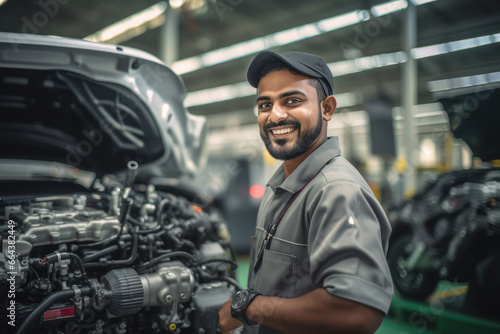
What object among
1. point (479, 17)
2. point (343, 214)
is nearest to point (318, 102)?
point (343, 214)

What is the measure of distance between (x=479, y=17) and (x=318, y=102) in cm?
248

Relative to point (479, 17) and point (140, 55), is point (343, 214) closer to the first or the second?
point (140, 55)

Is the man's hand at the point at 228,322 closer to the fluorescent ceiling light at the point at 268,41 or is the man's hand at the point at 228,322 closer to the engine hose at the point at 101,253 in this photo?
the engine hose at the point at 101,253

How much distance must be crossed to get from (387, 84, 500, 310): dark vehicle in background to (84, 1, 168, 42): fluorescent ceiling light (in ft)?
18.3

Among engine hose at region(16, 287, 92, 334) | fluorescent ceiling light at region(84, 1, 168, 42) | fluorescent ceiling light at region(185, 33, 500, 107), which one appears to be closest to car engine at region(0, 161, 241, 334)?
engine hose at region(16, 287, 92, 334)

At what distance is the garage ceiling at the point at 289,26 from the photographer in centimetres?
370

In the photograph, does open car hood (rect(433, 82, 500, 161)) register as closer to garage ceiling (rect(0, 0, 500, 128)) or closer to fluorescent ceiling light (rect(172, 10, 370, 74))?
garage ceiling (rect(0, 0, 500, 128))

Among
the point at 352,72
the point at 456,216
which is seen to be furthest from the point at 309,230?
the point at 352,72

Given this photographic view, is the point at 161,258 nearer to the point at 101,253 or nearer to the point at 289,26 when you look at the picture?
the point at 101,253

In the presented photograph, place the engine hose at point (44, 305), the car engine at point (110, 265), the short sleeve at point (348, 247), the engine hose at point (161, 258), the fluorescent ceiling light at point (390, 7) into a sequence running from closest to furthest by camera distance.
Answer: the short sleeve at point (348, 247) < the engine hose at point (44, 305) < the car engine at point (110, 265) < the engine hose at point (161, 258) < the fluorescent ceiling light at point (390, 7)

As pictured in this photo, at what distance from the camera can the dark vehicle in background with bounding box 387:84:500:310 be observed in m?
3.04

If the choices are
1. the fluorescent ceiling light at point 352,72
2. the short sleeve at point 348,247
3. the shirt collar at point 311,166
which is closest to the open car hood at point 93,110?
the fluorescent ceiling light at point 352,72

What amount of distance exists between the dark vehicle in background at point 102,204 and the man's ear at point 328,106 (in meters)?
1.19

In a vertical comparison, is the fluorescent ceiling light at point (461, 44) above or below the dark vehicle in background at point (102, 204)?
above
